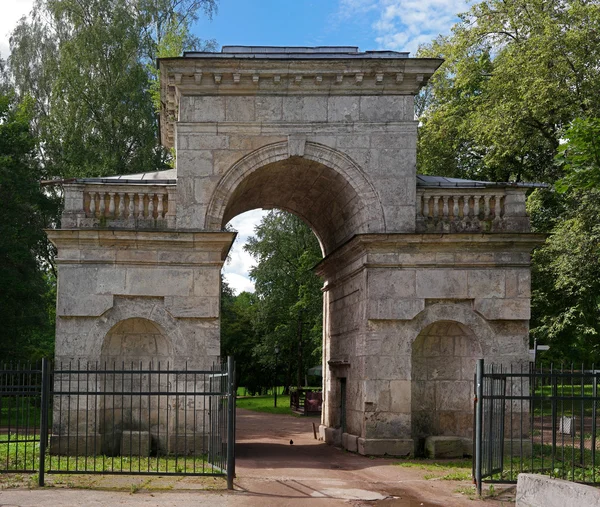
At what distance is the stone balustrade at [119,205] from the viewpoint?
1606cm

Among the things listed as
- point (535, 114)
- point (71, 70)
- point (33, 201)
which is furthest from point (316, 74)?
point (71, 70)

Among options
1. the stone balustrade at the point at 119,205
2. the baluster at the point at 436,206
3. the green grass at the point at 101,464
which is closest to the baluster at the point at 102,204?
the stone balustrade at the point at 119,205

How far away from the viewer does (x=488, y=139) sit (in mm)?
26031

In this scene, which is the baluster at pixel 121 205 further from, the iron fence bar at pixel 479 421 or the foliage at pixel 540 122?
the foliage at pixel 540 122

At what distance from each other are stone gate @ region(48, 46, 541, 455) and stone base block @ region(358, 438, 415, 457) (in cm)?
3

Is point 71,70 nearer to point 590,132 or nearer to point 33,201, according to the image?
point 33,201

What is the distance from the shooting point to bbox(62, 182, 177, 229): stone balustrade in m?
16.1

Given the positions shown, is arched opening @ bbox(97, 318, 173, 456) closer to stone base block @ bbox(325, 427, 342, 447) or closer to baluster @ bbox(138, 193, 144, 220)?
baluster @ bbox(138, 193, 144, 220)

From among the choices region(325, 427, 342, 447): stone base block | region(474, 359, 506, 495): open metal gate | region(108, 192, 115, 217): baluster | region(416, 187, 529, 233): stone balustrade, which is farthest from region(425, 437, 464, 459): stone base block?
region(108, 192, 115, 217): baluster

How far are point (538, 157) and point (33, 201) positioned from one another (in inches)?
694

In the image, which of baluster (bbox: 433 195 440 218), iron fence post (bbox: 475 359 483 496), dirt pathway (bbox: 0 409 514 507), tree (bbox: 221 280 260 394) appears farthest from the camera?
tree (bbox: 221 280 260 394)

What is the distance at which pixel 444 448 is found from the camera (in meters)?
15.9

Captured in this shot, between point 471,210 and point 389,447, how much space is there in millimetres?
4933

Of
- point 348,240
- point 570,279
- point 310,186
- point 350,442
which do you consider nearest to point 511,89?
point 570,279
